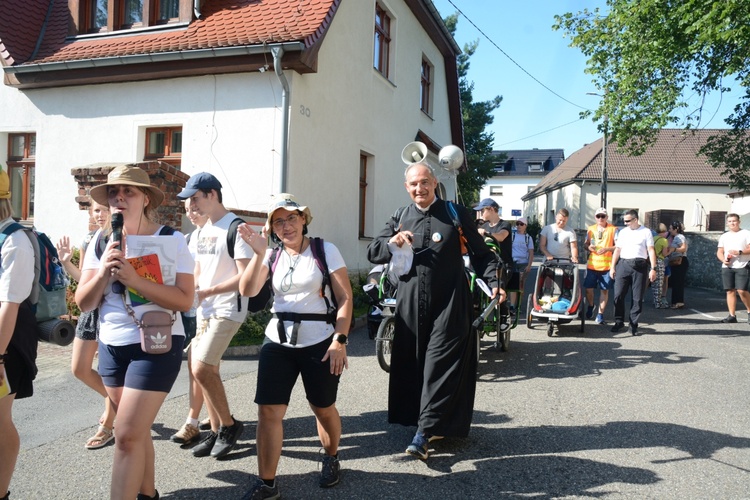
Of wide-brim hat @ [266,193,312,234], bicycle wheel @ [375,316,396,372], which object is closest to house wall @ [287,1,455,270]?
bicycle wheel @ [375,316,396,372]

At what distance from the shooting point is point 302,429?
4699 millimetres

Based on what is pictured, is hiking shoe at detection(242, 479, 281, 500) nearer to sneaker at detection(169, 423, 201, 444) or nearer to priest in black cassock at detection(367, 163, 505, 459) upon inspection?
priest in black cassock at detection(367, 163, 505, 459)

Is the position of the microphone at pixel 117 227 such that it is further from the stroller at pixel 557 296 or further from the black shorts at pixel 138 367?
the stroller at pixel 557 296

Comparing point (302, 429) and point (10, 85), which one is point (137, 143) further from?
point (302, 429)

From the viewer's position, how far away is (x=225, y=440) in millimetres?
4113

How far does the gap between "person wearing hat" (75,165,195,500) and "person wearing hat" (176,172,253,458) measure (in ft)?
3.21

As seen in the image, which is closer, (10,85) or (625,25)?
(10,85)

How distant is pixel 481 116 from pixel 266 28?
2542 cm

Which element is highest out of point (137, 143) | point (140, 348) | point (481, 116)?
point (481, 116)

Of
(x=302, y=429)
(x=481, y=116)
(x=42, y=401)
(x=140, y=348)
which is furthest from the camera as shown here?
(x=481, y=116)

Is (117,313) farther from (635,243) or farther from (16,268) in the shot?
(635,243)

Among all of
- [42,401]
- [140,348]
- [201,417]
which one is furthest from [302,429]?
[42,401]

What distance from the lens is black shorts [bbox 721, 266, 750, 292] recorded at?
35.6 feet

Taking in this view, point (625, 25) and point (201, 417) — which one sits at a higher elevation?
point (625, 25)
